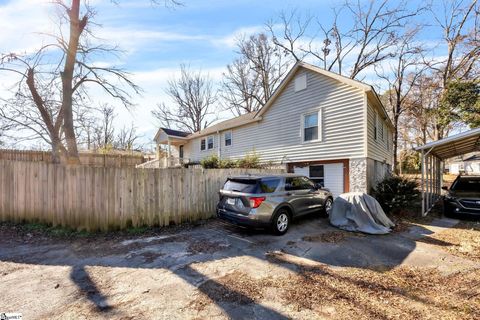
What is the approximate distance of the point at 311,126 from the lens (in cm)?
1231

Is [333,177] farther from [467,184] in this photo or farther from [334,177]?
[467,184]

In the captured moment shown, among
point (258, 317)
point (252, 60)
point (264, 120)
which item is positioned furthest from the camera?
point (252, 60)

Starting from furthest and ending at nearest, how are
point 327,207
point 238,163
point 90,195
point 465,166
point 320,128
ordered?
point 465,166 < point 238,163 < point 320,128 < point 327,207 < point 90,195

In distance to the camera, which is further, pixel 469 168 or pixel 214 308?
pixel 469 168

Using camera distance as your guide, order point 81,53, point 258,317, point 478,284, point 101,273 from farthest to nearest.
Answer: point 81,53, point 101,273, point 478,284, point 258,317

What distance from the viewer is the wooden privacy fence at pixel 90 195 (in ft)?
22.3

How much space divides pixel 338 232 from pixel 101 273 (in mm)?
5984

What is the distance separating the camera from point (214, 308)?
3.24 metres

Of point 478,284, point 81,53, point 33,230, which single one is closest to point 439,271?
point 478,284

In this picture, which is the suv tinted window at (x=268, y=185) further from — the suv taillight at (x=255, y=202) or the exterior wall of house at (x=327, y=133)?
the exterior wall of house at (x=327, y=133)

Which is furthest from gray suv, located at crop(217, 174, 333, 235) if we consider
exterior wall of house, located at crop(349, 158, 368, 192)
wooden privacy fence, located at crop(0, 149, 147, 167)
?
wooden privacy fence, located at crop(0, 149, 147, 167)

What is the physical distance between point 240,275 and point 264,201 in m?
2.40

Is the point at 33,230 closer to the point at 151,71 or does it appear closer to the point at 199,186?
the point at 199,186

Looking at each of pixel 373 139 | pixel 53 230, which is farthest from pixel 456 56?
pixel 53 230
